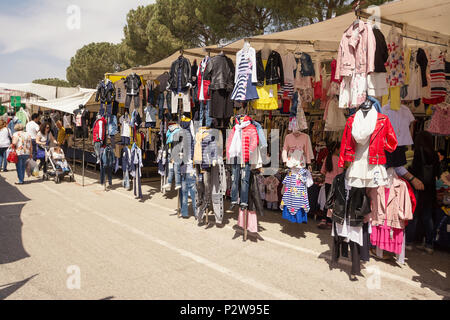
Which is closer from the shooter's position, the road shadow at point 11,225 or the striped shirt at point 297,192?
the road shadow at point 11,225

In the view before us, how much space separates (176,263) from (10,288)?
1.89 metres

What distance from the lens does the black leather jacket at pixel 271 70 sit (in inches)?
217

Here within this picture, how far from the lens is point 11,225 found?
19.4 feet

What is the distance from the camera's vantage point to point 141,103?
8.69 meters

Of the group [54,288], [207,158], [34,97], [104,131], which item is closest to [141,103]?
[104,131]

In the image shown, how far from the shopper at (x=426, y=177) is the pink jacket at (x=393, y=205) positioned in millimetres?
761

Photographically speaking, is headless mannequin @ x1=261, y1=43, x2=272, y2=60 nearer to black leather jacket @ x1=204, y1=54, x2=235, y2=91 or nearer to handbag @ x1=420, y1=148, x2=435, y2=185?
black leather jacket @ x1=204, y1=54, x2=235, y2=91

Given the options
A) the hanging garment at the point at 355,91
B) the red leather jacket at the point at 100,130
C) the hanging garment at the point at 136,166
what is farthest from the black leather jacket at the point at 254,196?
the red leather jacket at the point at 100,130

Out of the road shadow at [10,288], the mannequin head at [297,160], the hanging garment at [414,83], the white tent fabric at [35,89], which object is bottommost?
the road shadow at [10,288]

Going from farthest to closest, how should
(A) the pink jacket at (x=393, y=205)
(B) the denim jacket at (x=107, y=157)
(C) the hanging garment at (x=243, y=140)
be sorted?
1. (B) the denim jacket at (x=107, y=157)
2. (C) the hanging garment at (x=243, y=140)
3. (A) the pink jacket at (x=393, y=205)

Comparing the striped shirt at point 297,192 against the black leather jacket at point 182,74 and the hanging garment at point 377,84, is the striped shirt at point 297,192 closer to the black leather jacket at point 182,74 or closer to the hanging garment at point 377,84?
the hanging garment at point 377,84

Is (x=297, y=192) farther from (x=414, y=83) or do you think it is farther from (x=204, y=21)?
(x=204, y=21)

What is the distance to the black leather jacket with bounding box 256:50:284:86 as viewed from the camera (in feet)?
18.1

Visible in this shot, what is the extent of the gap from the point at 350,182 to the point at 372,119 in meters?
0.82
